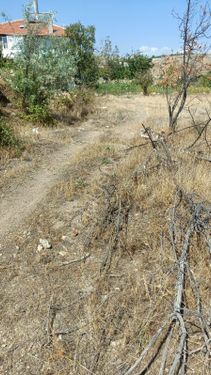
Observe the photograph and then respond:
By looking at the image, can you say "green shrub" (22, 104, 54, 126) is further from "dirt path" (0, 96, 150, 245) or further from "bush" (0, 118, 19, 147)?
"bush" (0, 118, 19, 147)

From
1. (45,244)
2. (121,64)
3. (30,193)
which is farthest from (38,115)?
(121,64)

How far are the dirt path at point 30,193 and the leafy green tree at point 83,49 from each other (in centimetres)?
933

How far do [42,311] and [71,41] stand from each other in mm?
14195

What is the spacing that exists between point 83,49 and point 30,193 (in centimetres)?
1190

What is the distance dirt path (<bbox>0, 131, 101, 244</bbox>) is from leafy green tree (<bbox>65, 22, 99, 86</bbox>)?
367 inches

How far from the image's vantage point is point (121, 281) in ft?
9.94

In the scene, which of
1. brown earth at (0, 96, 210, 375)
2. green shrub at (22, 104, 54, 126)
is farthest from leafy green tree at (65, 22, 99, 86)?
brown earth at (0, 96, 210, 375)

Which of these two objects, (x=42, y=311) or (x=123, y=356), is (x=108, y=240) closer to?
(x=42, y=311)

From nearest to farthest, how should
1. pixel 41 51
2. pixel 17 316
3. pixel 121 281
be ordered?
pixel 17 316
pixel 121 281
pixel 41 51

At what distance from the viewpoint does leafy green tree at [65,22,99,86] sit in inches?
583

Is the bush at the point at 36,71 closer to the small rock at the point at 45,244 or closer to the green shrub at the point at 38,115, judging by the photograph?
the green shrub at the point at 38,115

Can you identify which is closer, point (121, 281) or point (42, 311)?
point (42, 311)

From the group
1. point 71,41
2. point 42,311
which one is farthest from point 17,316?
point 71,41

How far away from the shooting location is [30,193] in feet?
16.0
